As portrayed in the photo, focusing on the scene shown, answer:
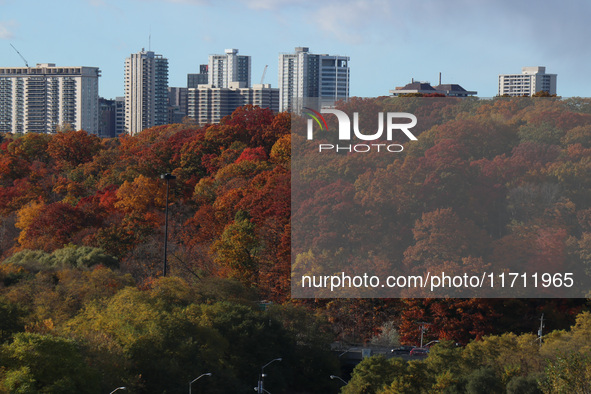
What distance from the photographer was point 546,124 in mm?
42812

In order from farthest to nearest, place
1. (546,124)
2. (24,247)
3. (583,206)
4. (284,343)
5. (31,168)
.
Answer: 1. (31,168)
2. (24,247)
3. (546,124)
4. (583,206)
5. (284,343)

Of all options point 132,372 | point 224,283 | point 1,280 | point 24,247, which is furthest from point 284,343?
point 24,247

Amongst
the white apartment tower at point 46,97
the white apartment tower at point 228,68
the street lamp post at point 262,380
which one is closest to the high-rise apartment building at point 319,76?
the white apartment tower at point 46,97

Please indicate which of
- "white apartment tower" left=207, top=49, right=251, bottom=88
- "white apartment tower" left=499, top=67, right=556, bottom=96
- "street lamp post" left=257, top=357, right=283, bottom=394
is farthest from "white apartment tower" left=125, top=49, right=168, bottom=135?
"street lamp post" left=257, top=357, right=283, bottom=394

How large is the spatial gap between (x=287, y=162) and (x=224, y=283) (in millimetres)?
20746

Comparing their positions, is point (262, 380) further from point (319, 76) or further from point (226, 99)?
point (226, 99)

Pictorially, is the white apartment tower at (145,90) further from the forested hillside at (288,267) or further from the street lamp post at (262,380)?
the street lamp post at (262,380)

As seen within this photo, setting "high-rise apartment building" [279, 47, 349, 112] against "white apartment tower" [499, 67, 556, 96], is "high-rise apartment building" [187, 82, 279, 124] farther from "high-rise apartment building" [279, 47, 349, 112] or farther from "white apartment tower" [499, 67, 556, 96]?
"white apartment tower" [499, 67, 556, 96]

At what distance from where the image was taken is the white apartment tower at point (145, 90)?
6452 inches

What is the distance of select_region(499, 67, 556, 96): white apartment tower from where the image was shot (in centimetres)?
13575

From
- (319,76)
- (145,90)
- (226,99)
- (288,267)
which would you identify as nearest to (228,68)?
(226,99)

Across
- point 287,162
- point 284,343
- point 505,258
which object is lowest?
point 284,343

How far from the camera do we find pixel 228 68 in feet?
635

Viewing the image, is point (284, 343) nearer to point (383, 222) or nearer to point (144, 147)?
point (383, 222)
